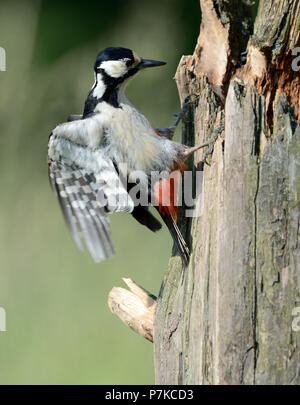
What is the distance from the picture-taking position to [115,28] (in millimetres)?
4418

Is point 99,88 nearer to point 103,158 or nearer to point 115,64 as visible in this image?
point 115,64

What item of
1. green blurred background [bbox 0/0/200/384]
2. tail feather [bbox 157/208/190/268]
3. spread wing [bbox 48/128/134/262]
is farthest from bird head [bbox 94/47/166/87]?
green blurred background [bbox 0/0/200/384]

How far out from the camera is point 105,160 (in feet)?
8.52

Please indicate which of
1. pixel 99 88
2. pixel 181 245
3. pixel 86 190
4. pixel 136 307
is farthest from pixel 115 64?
pixel 136 307

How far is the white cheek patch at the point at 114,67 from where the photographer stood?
2.69 metres

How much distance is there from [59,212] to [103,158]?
135 cm

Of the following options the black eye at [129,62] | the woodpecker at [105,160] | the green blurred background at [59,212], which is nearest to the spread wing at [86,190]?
the woodpecker at [105,160]

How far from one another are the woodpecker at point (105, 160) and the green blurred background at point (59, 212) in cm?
105

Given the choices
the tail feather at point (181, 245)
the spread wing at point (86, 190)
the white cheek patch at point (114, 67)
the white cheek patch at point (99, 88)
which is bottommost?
the tail feather at point (181, 245)

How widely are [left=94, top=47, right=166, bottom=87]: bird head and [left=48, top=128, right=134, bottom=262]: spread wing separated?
0.35 meters

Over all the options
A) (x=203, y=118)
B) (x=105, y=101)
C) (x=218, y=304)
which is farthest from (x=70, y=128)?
(x=218, y=304)

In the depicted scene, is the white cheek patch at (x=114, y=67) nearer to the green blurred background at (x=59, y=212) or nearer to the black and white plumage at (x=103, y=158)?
the black and white plumage at (x=103, y=158)

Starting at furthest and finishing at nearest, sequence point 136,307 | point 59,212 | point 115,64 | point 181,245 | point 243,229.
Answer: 1. point 59,212
2. point 115,64
3. point 136,307
4. point 181,245
5. point 243,229
